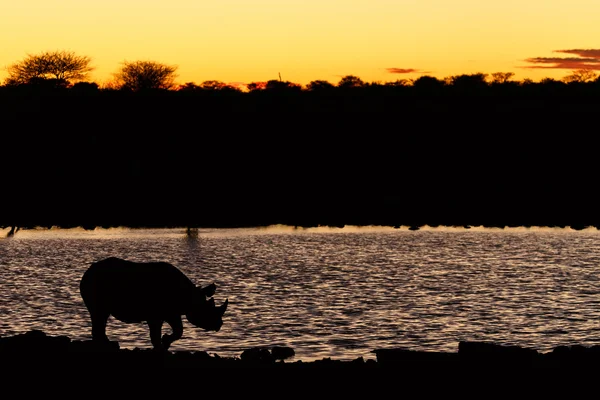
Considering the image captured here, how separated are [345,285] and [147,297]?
21.2m

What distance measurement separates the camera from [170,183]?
337 feet

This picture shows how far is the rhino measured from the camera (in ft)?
66.6

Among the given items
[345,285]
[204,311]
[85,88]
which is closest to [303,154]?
[85,88]

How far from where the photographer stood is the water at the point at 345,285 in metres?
26.9

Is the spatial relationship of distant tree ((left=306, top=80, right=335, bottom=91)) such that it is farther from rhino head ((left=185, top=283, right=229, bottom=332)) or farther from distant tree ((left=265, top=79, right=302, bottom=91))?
rhino head ((left=185, top=283, right=229, bottom=332))

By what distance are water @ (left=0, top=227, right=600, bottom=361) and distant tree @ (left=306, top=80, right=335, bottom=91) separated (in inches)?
3658

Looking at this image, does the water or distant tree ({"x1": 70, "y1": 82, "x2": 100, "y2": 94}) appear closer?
the water

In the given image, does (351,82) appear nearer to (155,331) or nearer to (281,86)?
(281,86)

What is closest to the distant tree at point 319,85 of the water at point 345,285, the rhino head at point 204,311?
the water at point 345,285

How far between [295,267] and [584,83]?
119477 millimetres

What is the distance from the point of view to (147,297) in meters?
20.3

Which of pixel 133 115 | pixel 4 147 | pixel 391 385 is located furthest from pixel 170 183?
pixel 391 385

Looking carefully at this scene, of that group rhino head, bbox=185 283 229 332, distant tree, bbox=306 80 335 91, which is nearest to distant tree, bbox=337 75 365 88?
distant tree, bbox=306 80 335 91

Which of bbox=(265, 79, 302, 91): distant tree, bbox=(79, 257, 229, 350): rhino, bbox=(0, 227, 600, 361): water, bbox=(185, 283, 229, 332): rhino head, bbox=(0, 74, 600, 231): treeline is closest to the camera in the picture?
bbox=(79, 257, 229, 350): rhino
